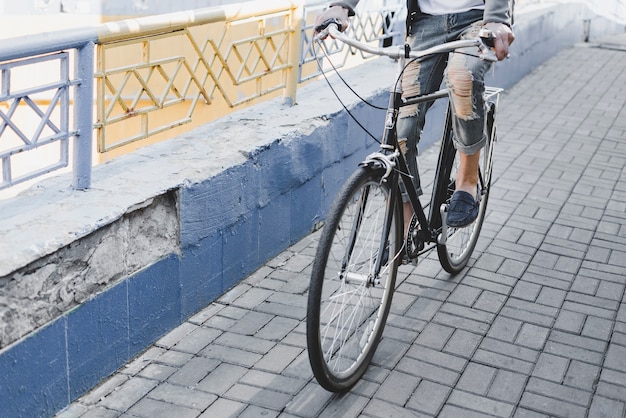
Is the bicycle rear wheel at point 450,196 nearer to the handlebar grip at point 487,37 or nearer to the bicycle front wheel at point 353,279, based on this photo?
the bicycle front wheel at point 353,279

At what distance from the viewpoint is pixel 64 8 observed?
10.5m

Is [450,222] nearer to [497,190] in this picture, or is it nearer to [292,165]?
[292,165]

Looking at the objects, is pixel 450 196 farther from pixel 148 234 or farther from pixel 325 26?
pixel 148 234

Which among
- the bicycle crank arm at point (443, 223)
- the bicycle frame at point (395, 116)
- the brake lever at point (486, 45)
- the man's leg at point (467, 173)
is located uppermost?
the brake lever at point (486, 45)

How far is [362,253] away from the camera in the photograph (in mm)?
3553

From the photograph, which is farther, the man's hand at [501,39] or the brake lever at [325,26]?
the brake lever at [325,26]

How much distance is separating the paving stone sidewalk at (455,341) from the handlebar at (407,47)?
1.34 meters

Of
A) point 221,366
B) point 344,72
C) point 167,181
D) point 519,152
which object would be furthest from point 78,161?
point 519,152

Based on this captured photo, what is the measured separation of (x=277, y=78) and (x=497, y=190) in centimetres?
299

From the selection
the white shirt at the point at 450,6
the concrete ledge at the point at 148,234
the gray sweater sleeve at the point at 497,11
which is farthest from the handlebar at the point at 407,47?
the concrete ledge at the point at 148,234

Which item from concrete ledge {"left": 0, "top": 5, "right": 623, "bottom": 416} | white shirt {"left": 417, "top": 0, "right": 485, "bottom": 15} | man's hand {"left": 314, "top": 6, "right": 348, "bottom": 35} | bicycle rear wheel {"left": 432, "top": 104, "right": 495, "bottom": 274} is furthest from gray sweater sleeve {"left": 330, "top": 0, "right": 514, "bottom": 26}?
concrete ledge {"left": 0, "top": 5, "right": 623, "bottom": 416}

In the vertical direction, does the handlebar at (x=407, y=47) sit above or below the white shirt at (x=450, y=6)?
below

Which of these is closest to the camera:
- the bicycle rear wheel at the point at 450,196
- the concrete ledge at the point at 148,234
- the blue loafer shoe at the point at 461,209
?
the concrete ledge at the point at 148,234

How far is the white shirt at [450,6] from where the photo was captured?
4113 millimetres
